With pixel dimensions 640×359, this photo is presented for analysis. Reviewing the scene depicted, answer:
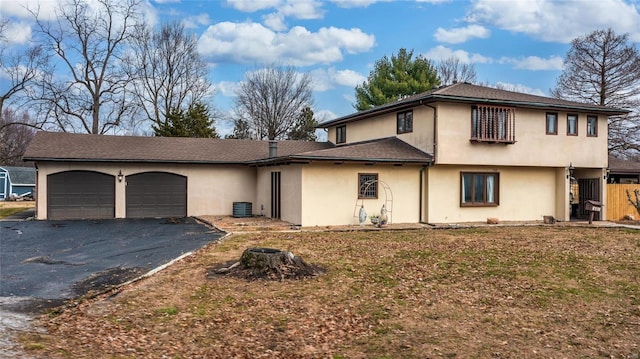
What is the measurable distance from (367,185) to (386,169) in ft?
3.27

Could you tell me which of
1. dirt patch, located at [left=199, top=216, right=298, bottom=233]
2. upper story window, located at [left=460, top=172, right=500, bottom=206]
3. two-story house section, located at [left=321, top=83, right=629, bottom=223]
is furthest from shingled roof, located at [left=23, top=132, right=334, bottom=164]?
upper story window, located at [left=460, top=172, right=500, bottom=206]

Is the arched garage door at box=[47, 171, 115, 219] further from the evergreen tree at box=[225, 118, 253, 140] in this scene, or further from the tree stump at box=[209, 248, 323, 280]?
the evergreen tree at box=[225, 118, 253, 140]

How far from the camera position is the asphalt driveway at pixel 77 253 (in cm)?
765

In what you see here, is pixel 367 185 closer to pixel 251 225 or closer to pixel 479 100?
pixel 251 225

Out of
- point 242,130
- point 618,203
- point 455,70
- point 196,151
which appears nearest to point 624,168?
point 618,203

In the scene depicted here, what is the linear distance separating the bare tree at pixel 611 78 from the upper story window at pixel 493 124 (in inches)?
715

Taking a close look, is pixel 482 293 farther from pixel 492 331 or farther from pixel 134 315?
pixel 134 315

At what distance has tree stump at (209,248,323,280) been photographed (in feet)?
28.4

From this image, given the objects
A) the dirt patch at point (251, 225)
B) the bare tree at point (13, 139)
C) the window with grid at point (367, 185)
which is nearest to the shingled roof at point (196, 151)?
the window with grid at point (367, 185)

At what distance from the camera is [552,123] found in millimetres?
19703

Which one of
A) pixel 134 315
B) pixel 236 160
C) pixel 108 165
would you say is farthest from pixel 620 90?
pixel 134 315

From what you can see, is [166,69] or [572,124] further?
[166,69]

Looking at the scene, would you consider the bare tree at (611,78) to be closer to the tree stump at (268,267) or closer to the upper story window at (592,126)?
the upper story window at (592,126)

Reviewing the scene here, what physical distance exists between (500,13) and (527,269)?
42.1 feet
